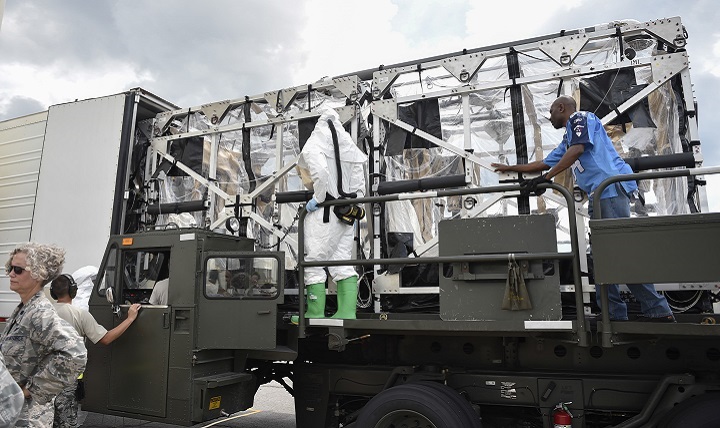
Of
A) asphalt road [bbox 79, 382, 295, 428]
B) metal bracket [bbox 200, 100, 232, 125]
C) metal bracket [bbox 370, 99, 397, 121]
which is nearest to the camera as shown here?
metal bracket [bbox 370, 99, 397, 121]

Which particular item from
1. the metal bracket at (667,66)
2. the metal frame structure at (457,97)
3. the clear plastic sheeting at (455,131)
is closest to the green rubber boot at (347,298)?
the metal frame structure at (457,97)

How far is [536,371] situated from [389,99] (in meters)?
2.91

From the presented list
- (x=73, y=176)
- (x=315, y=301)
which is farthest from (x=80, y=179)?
(x=315, y=301)

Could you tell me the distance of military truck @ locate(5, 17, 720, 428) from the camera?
3.70 m

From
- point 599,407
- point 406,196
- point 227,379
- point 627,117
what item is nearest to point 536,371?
point 599,407

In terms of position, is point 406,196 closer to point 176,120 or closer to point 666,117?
point 666,117

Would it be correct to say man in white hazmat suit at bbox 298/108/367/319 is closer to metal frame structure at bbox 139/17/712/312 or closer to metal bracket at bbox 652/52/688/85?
metal frame structure at bbox 139/17/712/312

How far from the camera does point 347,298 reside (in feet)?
15.0

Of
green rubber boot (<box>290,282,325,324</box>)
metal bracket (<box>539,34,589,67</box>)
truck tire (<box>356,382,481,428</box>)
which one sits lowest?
truck tire (<box>356,382,481,428</box>)

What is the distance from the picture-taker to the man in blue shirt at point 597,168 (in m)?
3.69

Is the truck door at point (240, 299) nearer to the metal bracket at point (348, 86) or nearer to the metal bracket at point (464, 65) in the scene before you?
the metal bracket at point (348, 86)

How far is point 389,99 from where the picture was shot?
5.38 m

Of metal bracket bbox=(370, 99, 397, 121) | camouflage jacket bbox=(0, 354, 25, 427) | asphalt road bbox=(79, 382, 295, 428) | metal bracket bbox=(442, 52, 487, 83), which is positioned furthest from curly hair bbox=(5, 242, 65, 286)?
metal bracket bbox=(442, 52, 487, 83)

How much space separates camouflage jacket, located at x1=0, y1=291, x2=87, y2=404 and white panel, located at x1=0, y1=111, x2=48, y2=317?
14.6ft
